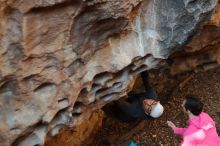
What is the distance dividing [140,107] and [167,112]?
1495 mm

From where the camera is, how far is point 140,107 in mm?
3744

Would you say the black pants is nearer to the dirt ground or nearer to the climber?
the climber

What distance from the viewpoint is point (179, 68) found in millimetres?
5156

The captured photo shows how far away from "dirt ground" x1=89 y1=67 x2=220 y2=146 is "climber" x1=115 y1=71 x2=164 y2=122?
35cm

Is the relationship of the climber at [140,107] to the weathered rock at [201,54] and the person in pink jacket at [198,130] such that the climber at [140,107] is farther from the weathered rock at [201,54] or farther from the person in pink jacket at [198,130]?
the weathered rock at [201,54]

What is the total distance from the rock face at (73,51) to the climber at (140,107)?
12.9 inches

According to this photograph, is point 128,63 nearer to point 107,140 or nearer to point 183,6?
point 183,6

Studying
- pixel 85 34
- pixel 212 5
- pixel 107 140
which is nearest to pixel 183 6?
pixel 212 5

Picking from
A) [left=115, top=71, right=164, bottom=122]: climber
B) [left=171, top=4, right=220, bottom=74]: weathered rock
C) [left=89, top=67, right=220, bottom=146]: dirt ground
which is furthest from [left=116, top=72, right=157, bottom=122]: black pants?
[left=171, top=4, right=220, bottom=74]: weathered rock

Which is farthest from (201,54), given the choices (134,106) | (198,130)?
(198,130)

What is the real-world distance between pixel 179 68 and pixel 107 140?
1.21 metres

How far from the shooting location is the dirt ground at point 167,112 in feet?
15.7

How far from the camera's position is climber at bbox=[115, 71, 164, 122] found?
357 cm

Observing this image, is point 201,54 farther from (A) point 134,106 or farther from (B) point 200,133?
(B) point 200,133
